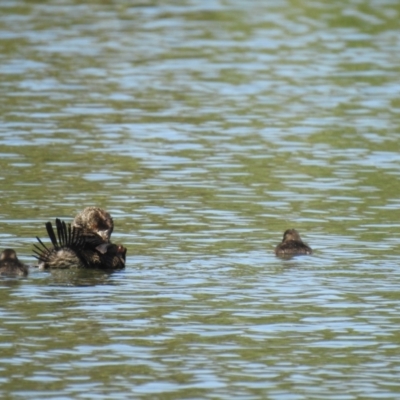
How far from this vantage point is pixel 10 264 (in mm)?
11977

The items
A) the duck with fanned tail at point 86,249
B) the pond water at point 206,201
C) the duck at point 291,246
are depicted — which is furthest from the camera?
the duck at point 291,246

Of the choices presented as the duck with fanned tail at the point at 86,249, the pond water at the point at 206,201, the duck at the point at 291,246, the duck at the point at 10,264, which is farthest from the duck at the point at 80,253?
the duck at the point at 291,246

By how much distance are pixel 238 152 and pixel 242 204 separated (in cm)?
344

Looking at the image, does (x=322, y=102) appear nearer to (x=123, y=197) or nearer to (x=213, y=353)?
(x=123, y=197)

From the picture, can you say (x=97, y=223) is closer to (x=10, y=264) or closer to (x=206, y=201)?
(x=10, y=264)

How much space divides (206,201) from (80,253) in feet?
11.6

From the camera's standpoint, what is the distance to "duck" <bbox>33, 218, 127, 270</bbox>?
1232cm

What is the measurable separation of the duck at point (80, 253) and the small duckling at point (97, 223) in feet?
0.44

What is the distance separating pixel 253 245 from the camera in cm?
1369

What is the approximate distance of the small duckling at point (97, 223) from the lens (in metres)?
12.8

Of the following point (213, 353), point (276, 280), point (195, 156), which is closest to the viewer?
point (213, 353)

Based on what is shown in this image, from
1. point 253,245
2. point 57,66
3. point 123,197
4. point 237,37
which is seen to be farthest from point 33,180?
point 237,37

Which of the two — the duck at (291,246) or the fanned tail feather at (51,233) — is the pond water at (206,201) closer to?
the duck at (291,246)

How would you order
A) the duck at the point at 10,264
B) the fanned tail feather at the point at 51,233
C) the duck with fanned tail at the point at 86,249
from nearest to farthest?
the duck at the point at 10,264 < the fanned tail feather at the point at 51,233 < the duck with fanned tail at the point at 86,249
